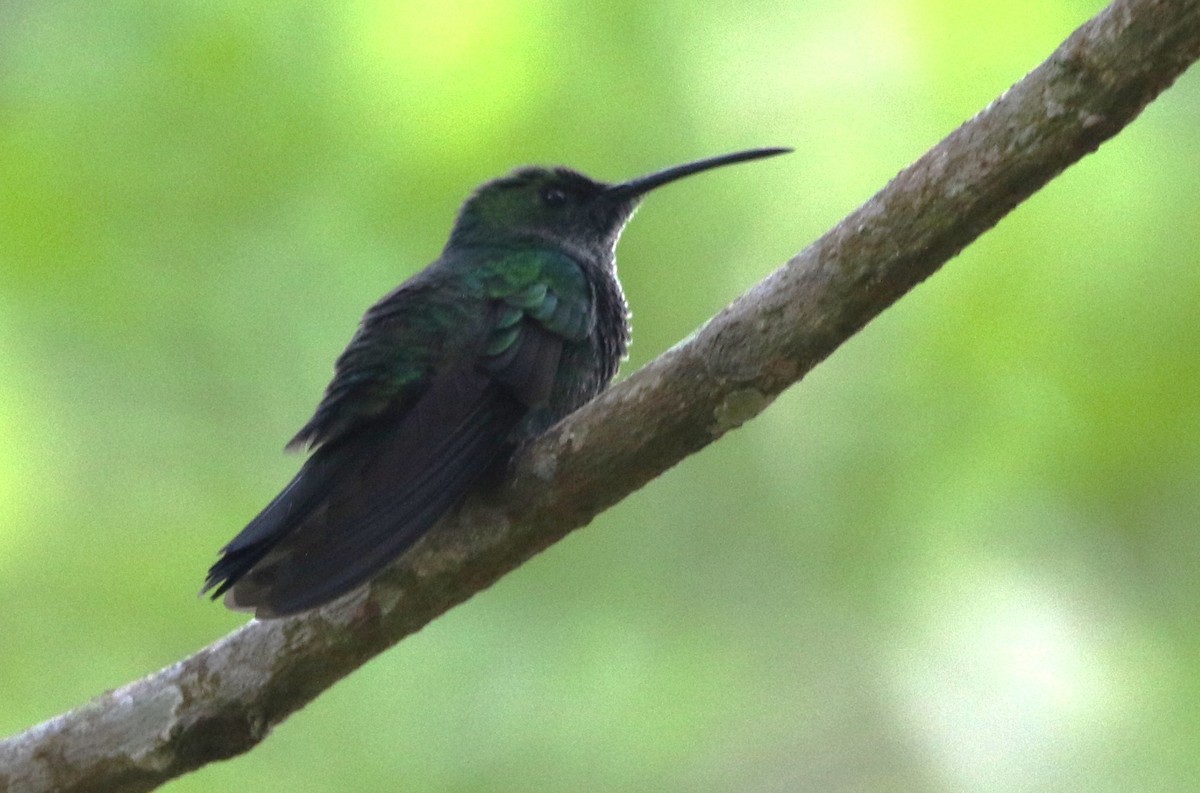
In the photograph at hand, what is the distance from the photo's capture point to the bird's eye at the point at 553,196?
210 inches

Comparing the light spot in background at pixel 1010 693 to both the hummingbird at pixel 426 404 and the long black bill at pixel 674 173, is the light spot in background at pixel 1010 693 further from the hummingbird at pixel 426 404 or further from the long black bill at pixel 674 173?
the hummingbird at pixel 426 404

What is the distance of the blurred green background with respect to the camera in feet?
22.3

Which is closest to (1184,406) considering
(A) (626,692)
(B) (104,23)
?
(A) (626,692)

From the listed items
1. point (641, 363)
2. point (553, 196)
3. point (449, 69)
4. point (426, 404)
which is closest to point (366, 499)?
point (426, 404)

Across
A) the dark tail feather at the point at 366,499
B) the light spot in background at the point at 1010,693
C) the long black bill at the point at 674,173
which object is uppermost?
the long black bill at the point at 674,173

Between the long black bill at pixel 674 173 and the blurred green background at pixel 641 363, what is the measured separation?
72.8 inches

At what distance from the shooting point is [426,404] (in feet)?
13.0

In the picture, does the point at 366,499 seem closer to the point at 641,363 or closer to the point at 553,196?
the point at 553,196

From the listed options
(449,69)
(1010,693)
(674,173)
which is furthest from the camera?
(449,69)

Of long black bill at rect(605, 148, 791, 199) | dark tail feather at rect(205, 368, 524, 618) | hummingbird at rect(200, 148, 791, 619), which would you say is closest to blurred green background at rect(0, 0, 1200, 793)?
long black bill at rect(605, 148, 791, 199)

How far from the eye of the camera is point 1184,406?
6.83 metres

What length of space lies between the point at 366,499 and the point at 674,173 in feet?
6.45

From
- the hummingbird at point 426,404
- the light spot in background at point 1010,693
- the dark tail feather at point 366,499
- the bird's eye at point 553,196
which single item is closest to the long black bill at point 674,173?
the bird's eye at point 553,196

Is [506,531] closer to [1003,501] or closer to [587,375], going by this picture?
[587,375]
